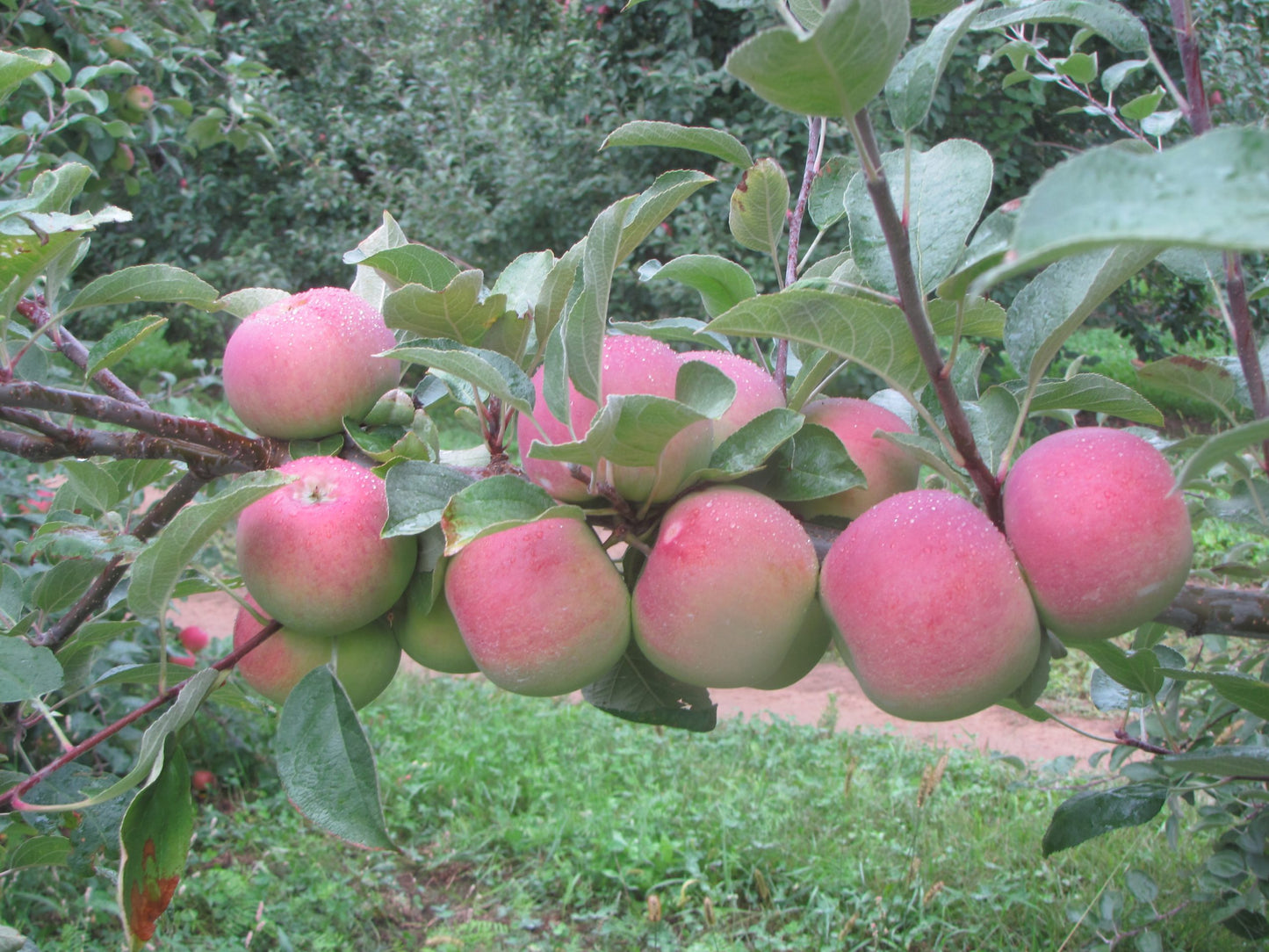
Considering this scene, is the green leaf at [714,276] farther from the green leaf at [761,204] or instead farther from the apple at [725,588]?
the apple at [725,588]

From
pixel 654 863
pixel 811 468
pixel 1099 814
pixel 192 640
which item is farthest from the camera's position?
pixel 192 640

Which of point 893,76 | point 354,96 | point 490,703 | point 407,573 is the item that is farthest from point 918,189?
point 354,96

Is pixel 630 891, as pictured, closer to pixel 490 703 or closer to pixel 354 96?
pixel 490 703

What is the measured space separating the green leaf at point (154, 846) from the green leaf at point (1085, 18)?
2.30 feet

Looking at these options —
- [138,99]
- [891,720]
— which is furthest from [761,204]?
[891,720]

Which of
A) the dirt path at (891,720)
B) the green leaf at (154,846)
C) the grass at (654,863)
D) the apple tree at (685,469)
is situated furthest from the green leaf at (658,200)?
the dirt path at (891,720)

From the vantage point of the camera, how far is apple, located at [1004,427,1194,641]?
0.48 metres

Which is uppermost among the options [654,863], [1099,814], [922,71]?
[922,71]

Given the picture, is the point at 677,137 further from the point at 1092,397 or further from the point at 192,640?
the point at 192,640

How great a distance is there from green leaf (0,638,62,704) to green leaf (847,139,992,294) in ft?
2.01

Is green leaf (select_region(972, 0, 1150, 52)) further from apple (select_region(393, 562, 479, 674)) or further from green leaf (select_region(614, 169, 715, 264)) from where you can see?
apple (select_region(393, 562, 479, 674))

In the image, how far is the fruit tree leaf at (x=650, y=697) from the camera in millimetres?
669

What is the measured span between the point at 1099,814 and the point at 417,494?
71cm

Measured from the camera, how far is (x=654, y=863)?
2139mm
